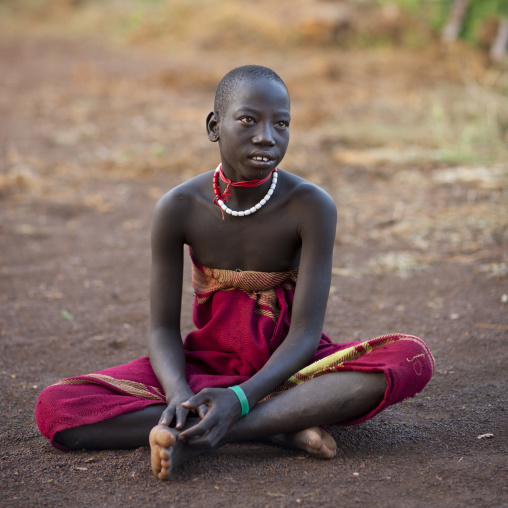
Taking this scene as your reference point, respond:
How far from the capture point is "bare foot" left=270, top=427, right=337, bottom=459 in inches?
82.6

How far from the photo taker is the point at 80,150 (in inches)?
274

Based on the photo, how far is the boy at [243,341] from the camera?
2098mm

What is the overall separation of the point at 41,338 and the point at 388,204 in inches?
114

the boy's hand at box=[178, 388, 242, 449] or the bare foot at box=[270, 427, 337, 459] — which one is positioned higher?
the boy's hand at box=[178, 388, 242, 449]

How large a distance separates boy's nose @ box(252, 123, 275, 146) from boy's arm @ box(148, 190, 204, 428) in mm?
391

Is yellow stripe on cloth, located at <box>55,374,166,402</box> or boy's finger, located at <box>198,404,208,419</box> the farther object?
yellow stripe on cloth, located at <box>55,374,166,402</box>

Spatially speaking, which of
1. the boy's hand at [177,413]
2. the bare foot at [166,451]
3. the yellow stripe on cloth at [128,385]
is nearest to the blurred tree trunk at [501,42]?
the yellow stripe on cloth at [128,385]

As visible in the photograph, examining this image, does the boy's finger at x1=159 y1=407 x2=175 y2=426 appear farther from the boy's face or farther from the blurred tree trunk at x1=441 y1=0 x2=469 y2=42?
the blurred tree trunk at x1=441 y1=0 x2=469 y2=42

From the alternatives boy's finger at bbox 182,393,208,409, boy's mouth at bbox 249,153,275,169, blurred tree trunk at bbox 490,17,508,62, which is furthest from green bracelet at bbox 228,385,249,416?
blurred tree trunk at bbox 490,17,508,62

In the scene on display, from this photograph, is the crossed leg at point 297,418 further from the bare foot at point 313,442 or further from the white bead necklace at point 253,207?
the white bead necklace at point 253,207

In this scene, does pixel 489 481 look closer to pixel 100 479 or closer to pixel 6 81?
pixel 100 479

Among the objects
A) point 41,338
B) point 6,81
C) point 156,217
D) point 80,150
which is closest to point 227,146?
point 156,217

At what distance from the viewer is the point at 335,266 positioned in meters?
4.22

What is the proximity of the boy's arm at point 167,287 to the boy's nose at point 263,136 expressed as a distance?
0.39 meters
